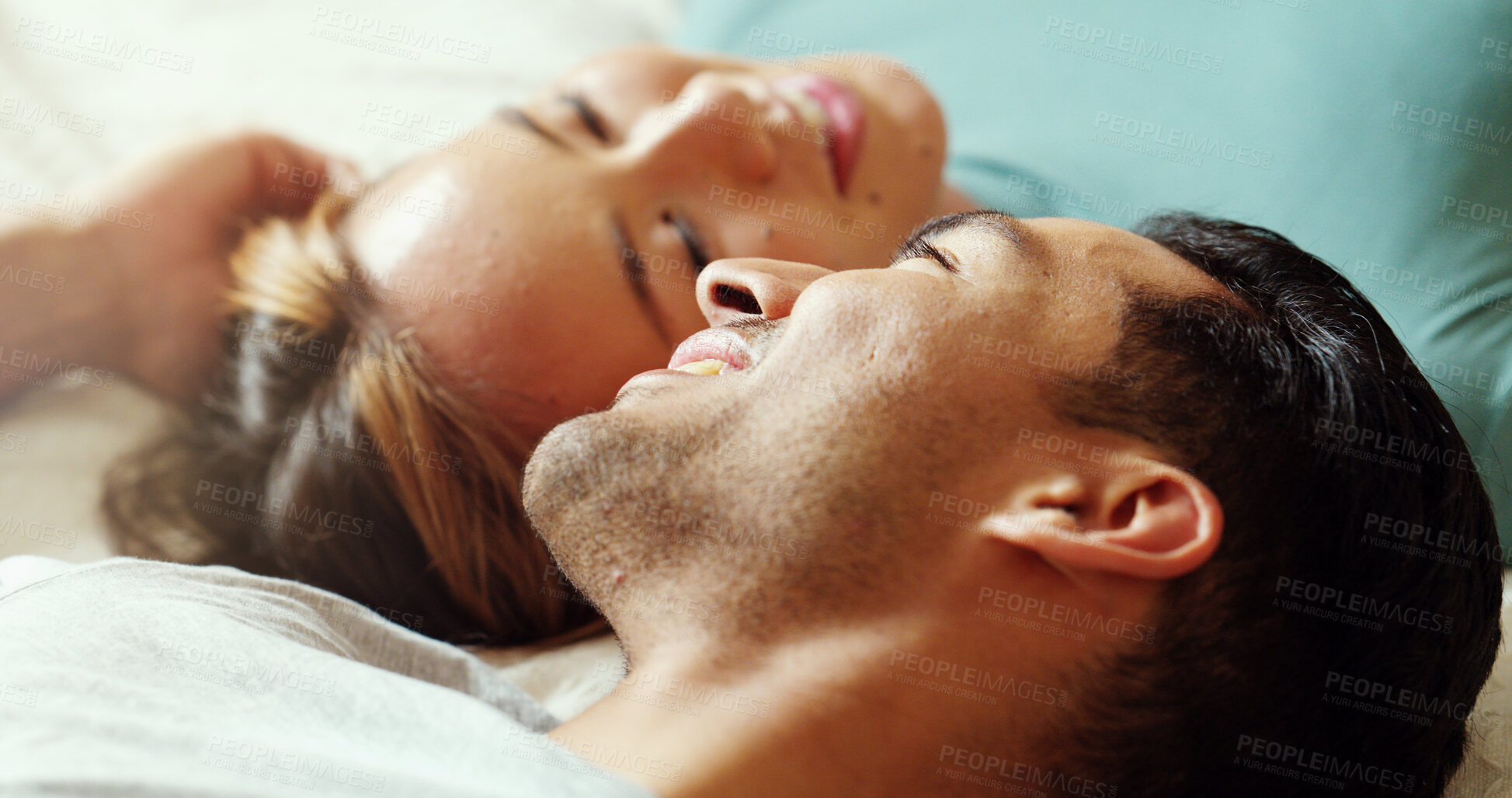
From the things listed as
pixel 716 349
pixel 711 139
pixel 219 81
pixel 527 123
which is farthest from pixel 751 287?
A: pixel 219 81

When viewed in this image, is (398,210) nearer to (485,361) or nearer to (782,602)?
(485,361)

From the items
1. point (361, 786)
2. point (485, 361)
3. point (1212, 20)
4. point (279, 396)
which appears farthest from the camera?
point (1212, 20)

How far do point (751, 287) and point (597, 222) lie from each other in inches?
11.4

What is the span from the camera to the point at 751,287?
2.88 ft

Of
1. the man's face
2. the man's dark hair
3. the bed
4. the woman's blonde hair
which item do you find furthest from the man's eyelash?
the bed

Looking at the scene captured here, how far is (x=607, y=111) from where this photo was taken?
1250 millimetres

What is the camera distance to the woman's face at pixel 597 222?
1070 millimetres

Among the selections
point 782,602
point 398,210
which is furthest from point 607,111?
point 782,602

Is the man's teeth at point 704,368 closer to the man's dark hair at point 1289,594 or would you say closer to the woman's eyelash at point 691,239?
the woman's eyelash at point 691,239

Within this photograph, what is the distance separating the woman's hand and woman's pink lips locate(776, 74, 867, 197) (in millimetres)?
712

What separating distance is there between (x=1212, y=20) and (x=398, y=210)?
1.11m

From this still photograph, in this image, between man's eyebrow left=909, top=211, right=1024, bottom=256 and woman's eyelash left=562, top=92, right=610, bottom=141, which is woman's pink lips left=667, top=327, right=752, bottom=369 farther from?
woman's eyelash left=562, top=92, right=610, bottom=141

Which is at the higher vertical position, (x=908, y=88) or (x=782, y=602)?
(x=908, y=88)

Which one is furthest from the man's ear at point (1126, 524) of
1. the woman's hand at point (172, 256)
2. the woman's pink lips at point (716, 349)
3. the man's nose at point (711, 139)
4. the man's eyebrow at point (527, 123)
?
the woman's hand at point (172, 256)
